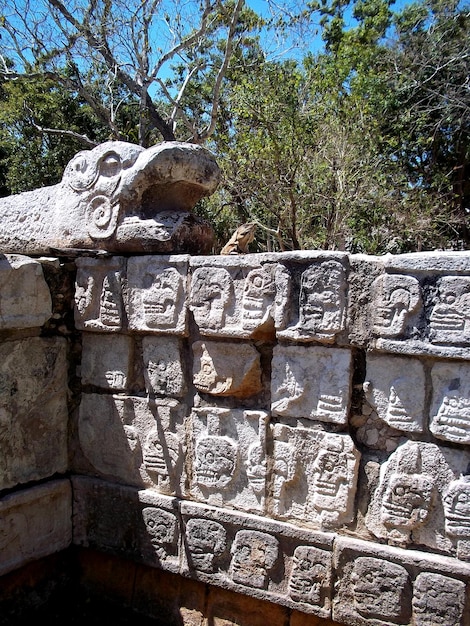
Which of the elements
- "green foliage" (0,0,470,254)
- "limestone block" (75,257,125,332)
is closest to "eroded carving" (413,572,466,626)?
→ "limestone block" (75,257,125,332)

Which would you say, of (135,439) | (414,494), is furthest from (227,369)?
(414,494)

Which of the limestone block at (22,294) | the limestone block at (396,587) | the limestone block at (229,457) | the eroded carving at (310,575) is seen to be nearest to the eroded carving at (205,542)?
the limestone block at (229,457)

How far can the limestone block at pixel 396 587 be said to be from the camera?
205 centimetres

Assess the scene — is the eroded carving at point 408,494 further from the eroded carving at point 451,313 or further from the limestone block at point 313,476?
the eroded carving at point 451,313

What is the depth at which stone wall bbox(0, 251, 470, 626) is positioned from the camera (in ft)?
6.79

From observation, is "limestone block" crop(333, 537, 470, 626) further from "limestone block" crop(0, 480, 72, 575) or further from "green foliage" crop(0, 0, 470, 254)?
"green foliage" crop(0, 0, 470, 254)

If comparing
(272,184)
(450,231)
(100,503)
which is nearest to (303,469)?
(100,503)

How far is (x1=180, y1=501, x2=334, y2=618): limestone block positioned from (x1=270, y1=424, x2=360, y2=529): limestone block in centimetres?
7

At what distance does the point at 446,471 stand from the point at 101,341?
164 centimetres

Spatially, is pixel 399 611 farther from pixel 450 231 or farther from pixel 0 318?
pixel 450 231

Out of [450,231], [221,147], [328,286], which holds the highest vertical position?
[221,147]

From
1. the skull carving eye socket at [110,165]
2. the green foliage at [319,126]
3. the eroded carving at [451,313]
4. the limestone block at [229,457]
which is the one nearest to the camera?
the eroded carving at [451,313]

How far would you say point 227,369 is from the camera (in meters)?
2.46

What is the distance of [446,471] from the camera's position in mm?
2051
